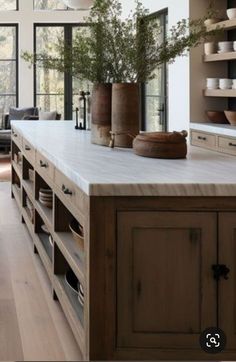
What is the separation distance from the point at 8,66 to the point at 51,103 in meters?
1.14

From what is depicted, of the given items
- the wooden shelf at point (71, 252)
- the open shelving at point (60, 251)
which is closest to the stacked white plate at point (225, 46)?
the open shelving at point (60, 251)

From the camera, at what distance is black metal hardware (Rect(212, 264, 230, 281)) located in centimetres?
230

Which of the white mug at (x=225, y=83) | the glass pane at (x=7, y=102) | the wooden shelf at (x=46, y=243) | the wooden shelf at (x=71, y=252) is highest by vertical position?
the glass pane at (x=7, y=102)

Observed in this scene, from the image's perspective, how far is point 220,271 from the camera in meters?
2.30

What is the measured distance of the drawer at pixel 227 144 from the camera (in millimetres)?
6011

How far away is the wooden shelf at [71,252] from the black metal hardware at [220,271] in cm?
55

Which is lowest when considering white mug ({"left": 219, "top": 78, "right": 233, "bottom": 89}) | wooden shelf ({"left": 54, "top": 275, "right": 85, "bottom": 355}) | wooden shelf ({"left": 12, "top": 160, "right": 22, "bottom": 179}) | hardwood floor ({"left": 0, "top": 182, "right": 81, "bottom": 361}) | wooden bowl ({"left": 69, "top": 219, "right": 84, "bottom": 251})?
hardwood floor ({"left": 0, "top": 182, "right": 81, "bottom": 361})

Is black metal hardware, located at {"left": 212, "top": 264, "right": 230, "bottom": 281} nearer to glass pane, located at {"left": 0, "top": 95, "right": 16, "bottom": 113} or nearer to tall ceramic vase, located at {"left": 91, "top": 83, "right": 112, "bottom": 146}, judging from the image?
tall ceramic vase, located at {"left": 91, "top": 83, "right": 112, "bottom": 146}

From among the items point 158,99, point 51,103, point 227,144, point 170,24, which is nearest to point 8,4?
point 51,103

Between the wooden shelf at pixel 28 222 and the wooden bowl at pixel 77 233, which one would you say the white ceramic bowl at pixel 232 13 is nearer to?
the wooden shelf at pixel 28 222

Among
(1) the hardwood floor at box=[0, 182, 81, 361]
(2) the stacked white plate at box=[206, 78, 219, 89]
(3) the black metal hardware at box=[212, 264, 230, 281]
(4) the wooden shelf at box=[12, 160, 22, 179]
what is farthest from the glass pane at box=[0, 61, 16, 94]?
(3) the black metal hardware at box=[212, 264, 230, 281]

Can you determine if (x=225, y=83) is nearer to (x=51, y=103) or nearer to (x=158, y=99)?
(x=158, y=99)

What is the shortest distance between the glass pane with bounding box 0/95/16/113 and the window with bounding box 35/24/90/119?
469mm

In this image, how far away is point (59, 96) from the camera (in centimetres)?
1269
